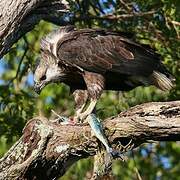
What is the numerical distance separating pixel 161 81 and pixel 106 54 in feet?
1.77

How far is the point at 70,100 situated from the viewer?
9.64 metres

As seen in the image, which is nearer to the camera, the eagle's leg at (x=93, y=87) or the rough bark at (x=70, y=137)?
the rough bark at (x=70, y=137)

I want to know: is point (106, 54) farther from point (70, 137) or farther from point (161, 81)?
point (70, 137)

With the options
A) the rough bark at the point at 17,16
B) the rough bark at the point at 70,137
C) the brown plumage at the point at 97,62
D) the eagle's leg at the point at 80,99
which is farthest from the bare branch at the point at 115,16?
the rough bark at the point at 70,137

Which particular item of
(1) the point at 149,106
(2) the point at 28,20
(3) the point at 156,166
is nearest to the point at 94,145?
(1) the point at 149,106

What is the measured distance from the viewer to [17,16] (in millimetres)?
5012

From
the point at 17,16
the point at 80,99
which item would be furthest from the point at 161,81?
the point at 17,16

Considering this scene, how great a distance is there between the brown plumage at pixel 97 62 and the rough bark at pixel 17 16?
0.62 meters

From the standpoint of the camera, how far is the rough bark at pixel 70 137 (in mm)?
4605

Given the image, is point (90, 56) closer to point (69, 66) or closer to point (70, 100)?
point (69, 66)

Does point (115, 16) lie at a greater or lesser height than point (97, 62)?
greater

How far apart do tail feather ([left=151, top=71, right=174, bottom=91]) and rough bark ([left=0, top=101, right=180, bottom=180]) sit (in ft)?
3.95

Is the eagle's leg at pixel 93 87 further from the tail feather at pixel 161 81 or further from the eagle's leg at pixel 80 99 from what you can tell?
the tail feather at pixel 161 81

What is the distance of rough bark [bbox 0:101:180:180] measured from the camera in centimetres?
461
